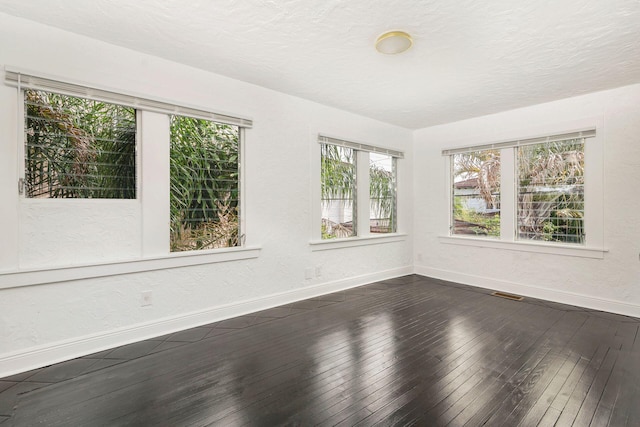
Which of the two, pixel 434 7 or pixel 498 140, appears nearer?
pixel 434 7

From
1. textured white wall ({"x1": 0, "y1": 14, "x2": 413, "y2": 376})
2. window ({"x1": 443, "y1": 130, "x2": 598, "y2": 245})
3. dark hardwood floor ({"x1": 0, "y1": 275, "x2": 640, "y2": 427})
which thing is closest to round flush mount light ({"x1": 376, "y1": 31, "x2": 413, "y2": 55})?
textured white wall ({"x1": 0, "y1": 14, "x2": 413, "y2": 376})

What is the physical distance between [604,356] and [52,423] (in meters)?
3.78

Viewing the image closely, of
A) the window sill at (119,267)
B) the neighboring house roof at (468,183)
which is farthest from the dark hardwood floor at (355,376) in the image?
the neighboring house roof at (468,183)

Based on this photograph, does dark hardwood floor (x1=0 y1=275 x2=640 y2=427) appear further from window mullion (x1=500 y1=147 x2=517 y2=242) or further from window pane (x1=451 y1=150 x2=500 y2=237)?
window pane (x1=451 y1=150 x2=500 y2=237)

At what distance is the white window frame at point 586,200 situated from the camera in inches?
138

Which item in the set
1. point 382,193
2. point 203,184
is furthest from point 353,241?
point 203,184

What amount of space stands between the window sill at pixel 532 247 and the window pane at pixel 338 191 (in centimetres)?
170

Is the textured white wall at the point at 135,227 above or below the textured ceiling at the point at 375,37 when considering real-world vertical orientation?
below

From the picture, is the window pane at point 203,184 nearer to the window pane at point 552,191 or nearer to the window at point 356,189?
the window at point 356,189

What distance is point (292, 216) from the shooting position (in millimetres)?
3691

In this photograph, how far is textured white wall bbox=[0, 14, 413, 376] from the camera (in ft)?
7.13

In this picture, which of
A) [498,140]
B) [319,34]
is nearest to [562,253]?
[498,140]

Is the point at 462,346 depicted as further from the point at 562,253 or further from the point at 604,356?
the point at 562,253

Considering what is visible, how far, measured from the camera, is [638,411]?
1.74 metres
